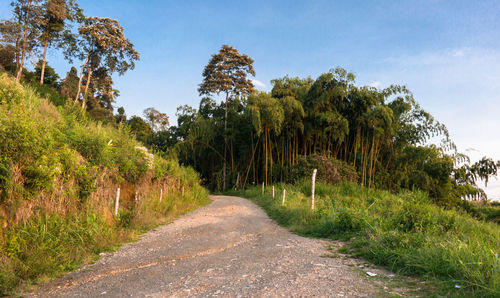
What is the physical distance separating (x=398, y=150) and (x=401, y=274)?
14713 millimetres

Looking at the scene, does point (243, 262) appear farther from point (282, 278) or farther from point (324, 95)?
point (324, 95)

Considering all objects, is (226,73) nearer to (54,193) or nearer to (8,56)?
(8,56)

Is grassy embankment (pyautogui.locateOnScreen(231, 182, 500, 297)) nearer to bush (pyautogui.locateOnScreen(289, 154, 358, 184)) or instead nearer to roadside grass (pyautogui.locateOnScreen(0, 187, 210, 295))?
roadside grass (pyautogui.locateOnScreen(0, 187, 210, 295))

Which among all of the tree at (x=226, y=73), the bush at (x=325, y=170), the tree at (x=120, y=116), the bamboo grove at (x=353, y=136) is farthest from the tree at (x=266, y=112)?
the tree at (x=120, y=116)

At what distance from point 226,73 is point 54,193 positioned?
71.4 ft

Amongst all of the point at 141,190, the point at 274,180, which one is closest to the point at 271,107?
the point at 274,180

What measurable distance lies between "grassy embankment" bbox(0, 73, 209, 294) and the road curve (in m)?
0.39

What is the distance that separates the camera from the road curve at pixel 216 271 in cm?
317

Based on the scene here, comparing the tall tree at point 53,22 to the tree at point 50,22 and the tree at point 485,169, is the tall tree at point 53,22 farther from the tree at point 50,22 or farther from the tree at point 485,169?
the tree at point 485,169

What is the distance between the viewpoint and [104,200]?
622 centimetres

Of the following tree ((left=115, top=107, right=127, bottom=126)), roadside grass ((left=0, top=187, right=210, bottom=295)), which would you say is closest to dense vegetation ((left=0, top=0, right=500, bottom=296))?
roadside grass ((left=0, top=187, right=210, bottom=295))

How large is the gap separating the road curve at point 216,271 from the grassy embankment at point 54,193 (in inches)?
15.5

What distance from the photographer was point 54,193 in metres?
4.80

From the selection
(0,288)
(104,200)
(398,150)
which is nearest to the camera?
(0,288)
